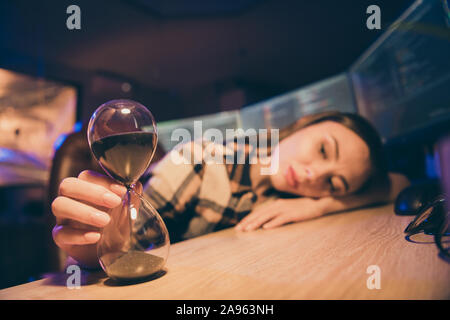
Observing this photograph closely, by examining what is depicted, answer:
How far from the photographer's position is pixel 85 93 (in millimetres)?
2926

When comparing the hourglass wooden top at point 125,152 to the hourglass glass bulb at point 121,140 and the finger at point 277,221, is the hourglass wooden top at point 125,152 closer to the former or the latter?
the hourglass glass bulb at point 121,140

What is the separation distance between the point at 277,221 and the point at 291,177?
0.91 ft

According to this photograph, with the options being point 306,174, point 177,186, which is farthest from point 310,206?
point 177,186

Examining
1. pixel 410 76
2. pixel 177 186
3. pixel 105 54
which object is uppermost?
pixel 105 54

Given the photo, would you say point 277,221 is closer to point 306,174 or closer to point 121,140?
point 306,174

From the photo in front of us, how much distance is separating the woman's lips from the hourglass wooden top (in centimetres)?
76

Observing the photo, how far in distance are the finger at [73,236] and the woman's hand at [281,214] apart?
0.45m

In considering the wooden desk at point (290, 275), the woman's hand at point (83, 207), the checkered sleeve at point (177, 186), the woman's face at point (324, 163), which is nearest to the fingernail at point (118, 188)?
the woman's hand at point (83, 207)

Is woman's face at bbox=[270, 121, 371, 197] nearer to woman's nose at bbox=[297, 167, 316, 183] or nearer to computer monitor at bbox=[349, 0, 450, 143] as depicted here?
woman's nose at bbox=[297, 167, 316, 183]

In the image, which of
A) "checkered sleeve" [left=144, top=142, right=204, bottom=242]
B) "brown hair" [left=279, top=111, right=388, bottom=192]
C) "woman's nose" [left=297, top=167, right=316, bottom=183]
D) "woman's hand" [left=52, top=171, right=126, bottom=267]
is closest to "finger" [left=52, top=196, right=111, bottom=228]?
"woman's hand" [left=52, top=171, right=126, bottom=267]

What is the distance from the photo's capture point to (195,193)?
96 cm

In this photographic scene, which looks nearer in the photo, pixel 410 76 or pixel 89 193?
pixel 89 193

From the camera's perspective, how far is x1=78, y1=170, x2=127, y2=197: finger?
16.7 inches
